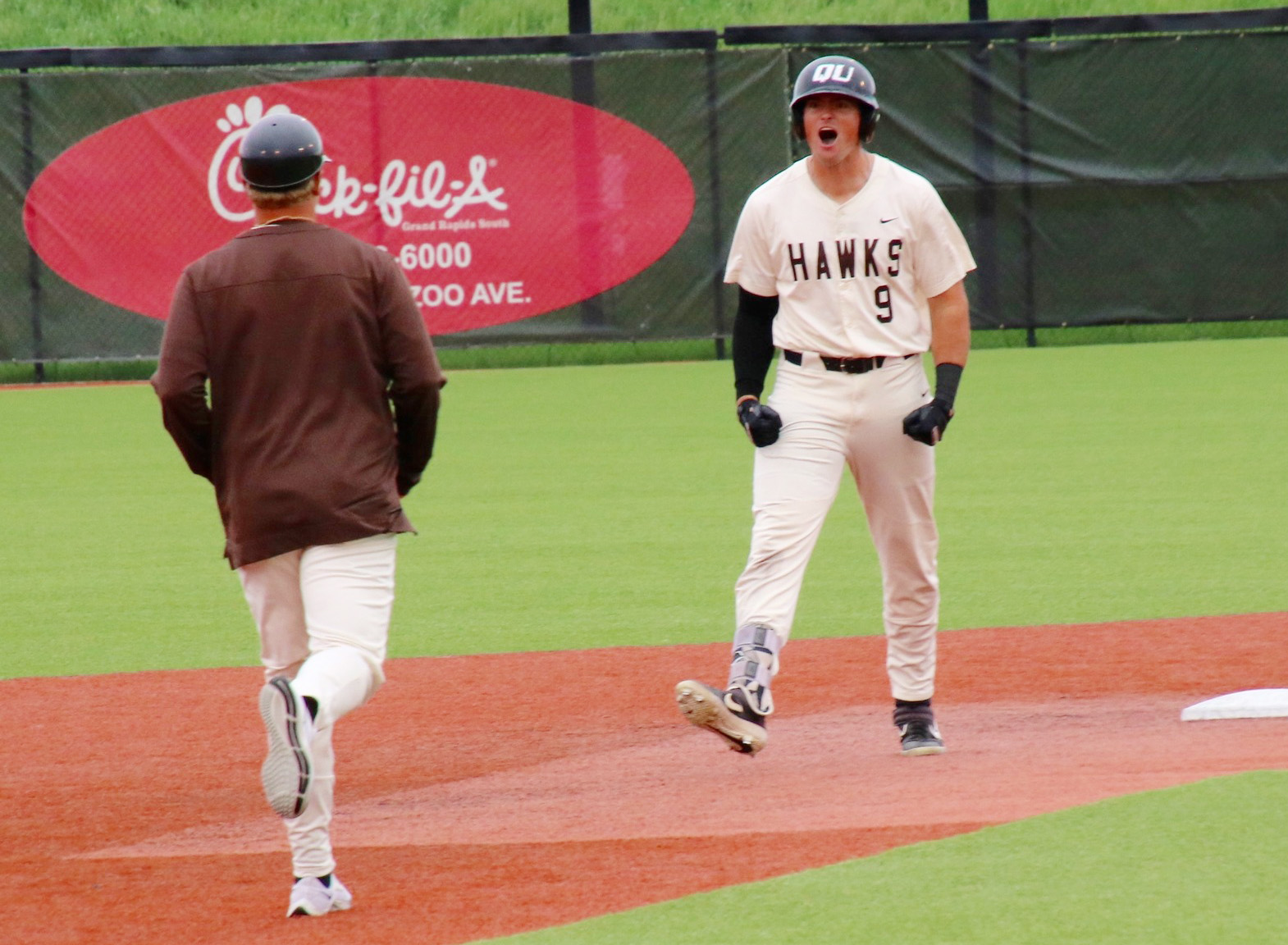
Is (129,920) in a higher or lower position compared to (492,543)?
higher

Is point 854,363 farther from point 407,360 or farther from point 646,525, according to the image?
point 646,525

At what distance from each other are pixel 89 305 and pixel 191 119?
1.91 m

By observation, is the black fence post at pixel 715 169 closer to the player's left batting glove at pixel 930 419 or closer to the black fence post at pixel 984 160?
the black fence post at pixel 984 160

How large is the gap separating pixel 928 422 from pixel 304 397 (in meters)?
1.83

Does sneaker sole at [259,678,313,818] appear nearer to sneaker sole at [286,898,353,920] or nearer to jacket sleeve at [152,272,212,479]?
sneaker sole at [286,898,353,920]

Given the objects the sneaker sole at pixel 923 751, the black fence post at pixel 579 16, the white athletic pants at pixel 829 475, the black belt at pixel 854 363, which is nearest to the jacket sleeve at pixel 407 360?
the white athletic pants at pixel 829 475

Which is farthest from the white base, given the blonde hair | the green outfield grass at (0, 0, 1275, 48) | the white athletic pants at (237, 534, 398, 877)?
the green outfield grass at (0, 0, 1275, 48)

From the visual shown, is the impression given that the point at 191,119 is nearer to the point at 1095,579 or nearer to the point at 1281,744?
the point at 1095,579

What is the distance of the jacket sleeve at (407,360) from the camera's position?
417 centimetres

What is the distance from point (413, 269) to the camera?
17.3m

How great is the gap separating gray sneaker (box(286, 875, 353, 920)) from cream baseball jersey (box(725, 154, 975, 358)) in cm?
209

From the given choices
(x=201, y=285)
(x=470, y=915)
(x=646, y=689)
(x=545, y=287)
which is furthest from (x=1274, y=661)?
(x=545, y=287)

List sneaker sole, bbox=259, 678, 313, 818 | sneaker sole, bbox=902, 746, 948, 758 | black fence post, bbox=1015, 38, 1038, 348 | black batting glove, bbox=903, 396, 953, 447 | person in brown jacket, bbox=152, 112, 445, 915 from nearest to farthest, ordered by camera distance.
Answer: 1. sneaker sole, bbox=259, 678, 313, 818
2. person in brown jacket, bbox=152, 112, 445, 915
3. black batting glove, bbox=903, 396, 953, 447
4. sneaker sole, bbox=902, 746, 948, 758
5. black fence post, bbox=1015, 38, 1038, 348

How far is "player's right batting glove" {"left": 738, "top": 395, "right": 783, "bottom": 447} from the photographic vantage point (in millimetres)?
5301
